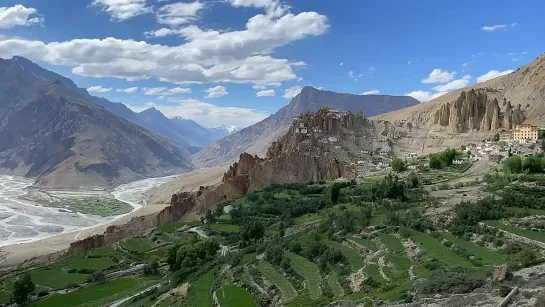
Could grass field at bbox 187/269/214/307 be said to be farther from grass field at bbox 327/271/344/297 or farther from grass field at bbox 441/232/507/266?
grass field at bbox 441/232/507/266

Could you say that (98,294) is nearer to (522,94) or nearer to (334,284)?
(334,284)

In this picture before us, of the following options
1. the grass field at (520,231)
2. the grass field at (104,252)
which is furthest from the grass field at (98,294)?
the grass field at (520,231)

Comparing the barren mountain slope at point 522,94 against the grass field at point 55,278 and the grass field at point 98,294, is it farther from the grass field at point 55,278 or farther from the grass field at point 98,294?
the grass field at point 55,278

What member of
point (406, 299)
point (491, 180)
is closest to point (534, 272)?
point (406, 299)

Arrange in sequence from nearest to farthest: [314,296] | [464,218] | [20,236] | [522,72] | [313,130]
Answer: [314,296], [464,218], [20,236], [313,130], [522,72]

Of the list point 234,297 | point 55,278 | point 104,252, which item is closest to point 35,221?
point 104,252

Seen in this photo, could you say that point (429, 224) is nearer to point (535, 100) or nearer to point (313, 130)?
point (313, 130)

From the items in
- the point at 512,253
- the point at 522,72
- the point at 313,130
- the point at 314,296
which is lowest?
the point at 314,296

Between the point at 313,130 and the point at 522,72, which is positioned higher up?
the point at 522,72

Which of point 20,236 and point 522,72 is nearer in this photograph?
point 20,236
